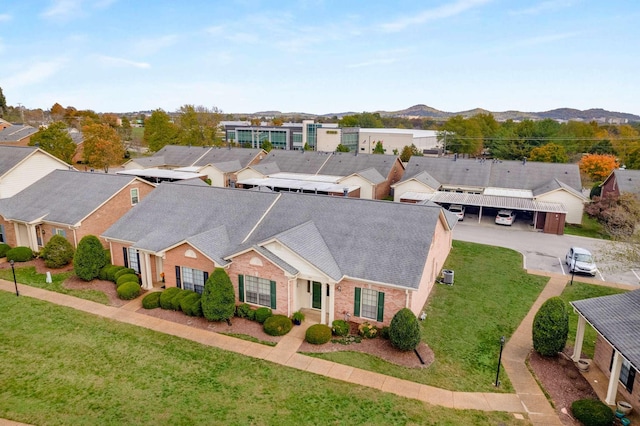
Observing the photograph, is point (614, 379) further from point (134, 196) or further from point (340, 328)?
point (134, 196)

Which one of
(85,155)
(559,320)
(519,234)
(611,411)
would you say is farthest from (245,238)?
(85,155)

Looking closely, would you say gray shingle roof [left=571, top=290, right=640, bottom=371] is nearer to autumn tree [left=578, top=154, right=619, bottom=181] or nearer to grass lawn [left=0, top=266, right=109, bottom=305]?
grass lawn [left=0, top=266, right=109, bottom=305]

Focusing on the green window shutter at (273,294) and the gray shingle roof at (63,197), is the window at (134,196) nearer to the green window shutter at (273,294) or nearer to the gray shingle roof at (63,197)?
the gray shingle roof at (63,197)

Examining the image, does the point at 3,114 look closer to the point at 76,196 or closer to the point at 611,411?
the point at 76,196

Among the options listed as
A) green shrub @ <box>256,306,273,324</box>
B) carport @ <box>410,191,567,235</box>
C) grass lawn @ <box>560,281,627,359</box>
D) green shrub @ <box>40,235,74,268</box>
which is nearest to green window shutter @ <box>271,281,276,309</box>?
green shrub @ <box>256,306,273,324</box>

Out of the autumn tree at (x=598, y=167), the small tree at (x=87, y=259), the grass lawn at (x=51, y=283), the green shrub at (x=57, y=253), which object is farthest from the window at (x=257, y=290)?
the autumn tree at (x=598, y=167)

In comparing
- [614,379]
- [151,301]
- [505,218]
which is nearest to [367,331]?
[614,379]
